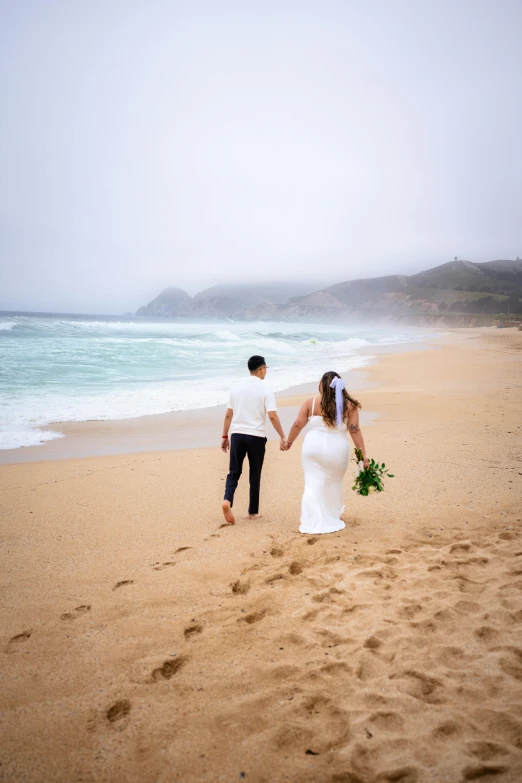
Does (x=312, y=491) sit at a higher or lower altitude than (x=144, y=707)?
higher

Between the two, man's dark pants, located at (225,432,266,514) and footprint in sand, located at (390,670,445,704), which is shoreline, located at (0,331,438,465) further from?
footprint in sand, located at (390,670,445,704)

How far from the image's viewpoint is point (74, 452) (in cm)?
878

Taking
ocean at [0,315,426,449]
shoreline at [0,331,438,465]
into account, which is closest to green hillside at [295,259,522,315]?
ocean at [0,315,426,449]

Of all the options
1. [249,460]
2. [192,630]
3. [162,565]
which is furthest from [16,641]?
[249,460]

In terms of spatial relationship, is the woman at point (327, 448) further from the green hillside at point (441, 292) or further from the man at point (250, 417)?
the green hillside at point (441, 292)

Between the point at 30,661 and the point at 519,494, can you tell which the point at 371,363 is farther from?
the point at 30,661

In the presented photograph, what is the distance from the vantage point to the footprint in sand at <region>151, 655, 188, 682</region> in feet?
9.53

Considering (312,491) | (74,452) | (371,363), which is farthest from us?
(371,363)

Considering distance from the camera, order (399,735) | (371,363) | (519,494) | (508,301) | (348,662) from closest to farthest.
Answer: (399,735) → (348,662) → (519,494) → (371,363) → (508,301)

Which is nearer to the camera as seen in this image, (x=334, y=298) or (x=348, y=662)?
(x=348, y=662)

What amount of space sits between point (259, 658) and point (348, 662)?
578 mm

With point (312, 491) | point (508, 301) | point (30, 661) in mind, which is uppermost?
point (508, 301)

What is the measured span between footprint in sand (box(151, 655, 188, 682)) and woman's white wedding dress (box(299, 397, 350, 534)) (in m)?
2.35

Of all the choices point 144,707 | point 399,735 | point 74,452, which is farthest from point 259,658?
point 74,452
